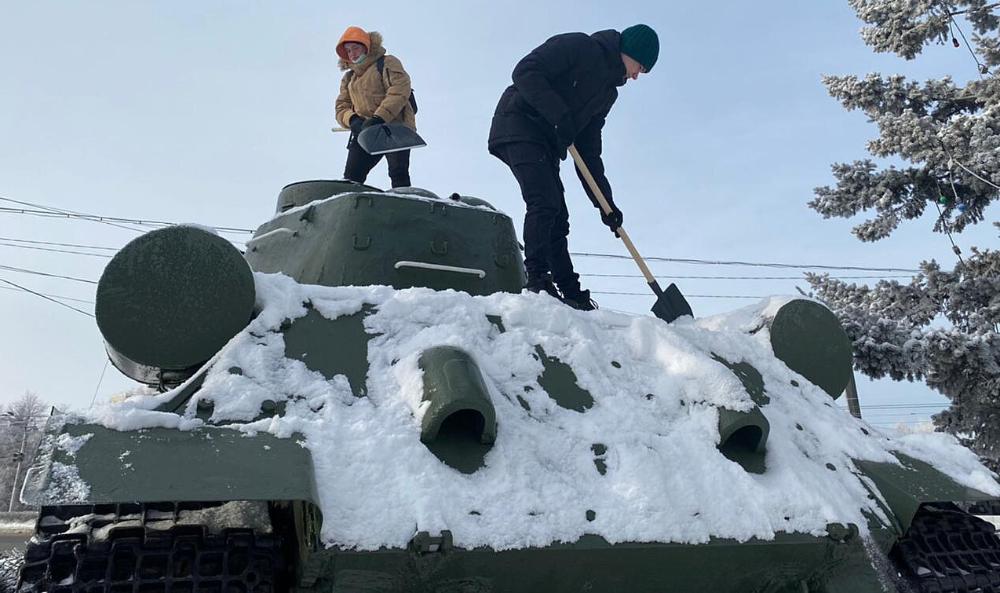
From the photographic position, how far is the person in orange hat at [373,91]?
6.75 metres

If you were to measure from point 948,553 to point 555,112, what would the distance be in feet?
10.7

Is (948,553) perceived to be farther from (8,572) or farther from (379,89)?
(379,89)

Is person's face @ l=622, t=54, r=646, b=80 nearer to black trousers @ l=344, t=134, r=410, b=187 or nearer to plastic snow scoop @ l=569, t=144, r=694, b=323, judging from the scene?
plastic snow scoop @ l=569, t=144, r=694, b=323

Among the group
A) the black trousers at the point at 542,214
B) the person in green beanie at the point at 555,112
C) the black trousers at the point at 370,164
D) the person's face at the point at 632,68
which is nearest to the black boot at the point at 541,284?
the black trousers at the point at 542,214

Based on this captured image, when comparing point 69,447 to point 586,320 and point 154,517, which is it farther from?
point 586,320

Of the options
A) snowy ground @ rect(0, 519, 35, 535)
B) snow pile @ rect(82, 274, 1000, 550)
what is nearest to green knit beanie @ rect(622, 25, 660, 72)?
snow pile @ rect(82, 274, 1000, 550)

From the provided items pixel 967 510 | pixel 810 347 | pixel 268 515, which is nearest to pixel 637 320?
pixel 810 347

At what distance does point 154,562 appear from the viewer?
8.36ft

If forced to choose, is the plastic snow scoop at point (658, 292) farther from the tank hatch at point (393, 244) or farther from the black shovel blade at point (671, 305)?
the tank hatch at point (393, 244)

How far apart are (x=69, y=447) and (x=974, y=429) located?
11346 mm

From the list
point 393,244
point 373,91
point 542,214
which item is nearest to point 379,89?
point 373,91

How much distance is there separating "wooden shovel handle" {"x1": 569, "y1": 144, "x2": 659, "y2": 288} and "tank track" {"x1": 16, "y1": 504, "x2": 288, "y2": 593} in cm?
356

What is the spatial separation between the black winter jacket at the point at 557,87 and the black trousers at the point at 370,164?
141cm

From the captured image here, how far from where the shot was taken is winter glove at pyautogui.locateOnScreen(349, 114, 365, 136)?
6.95m
